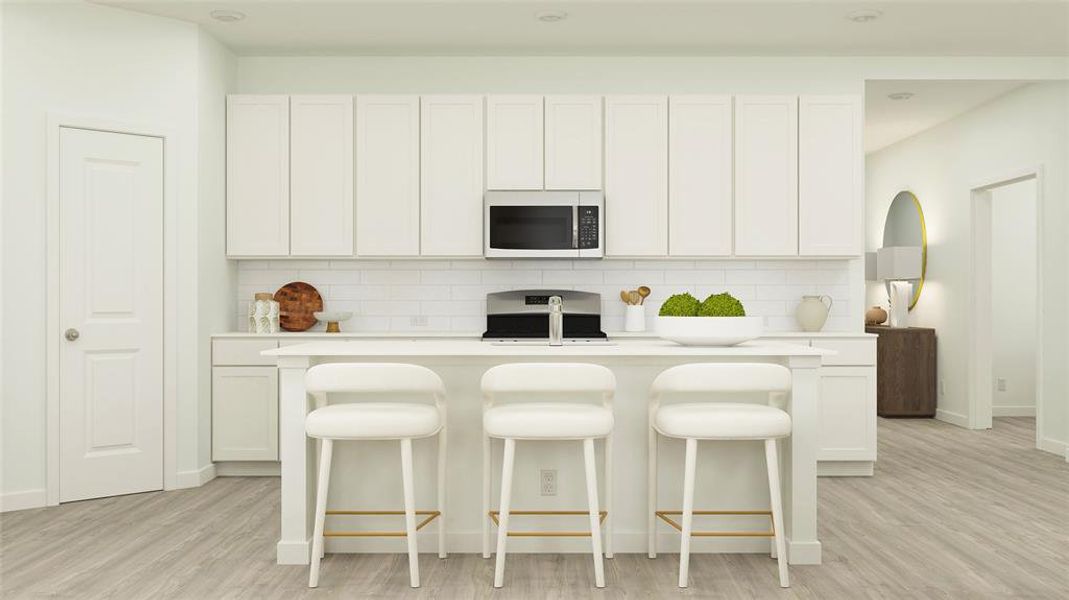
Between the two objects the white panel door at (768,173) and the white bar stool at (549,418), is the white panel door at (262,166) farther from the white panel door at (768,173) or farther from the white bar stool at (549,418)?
the white panel door at (768,173)

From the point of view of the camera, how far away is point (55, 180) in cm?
412

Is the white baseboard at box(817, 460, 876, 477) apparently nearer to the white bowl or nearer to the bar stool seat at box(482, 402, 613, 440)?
the white bowl

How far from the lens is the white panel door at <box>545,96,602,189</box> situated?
5.02 metres

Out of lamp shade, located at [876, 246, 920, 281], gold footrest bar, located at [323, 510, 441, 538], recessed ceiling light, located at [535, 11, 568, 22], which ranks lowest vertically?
gold footrest bar, located at [323, 510, 441, 538]

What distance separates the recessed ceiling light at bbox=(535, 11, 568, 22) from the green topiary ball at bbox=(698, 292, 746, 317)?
2.26 metres

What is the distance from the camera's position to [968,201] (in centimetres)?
661

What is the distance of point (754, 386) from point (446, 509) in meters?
1.38

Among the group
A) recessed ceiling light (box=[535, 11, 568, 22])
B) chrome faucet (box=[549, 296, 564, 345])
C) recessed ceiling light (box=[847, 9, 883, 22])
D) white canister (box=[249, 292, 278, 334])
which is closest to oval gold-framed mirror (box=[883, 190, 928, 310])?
recessed ceiling light (box=[847, 9, 883, 22])

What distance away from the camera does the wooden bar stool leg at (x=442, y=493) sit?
10.1 ft

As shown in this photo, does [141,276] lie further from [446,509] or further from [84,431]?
[446,509]

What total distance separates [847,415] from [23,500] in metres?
4.74

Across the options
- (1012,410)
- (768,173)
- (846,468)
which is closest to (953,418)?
(1012,410)

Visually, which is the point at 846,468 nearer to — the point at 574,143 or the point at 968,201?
the point at 574,143

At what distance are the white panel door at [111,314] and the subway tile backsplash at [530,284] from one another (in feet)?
3.50
